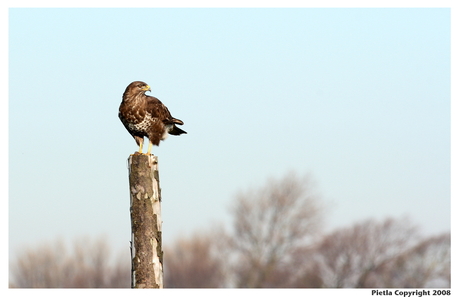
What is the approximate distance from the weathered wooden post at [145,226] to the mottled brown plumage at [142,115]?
2652 mm

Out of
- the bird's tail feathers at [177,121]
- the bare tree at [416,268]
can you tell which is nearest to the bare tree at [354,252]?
the bare tree at [416,268]

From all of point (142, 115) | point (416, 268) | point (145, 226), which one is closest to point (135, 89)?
point (142, 115)

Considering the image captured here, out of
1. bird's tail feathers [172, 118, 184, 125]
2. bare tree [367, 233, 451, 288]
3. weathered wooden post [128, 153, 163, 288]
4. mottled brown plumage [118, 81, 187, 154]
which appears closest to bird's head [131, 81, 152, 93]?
mottled brown plumage [118, 81, 187, 154]

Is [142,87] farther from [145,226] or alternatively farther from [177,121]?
[145,226]

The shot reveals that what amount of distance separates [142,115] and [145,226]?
331 centimetres

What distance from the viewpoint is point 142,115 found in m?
14.7

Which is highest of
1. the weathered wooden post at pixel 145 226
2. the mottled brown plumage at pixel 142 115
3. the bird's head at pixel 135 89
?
the bird's head at pixel 135 89

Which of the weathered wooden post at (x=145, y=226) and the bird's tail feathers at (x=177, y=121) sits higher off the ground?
the bird's tail feathers at (x=177, y=121)

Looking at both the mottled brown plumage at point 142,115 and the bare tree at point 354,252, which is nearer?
the mottled brown plumage at point 142,115

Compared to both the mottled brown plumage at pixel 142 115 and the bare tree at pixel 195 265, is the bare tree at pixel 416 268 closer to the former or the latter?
the bare tree at pixel 195 265

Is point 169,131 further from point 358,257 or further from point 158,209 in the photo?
point 358,257

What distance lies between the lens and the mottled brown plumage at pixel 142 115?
47.9 feet

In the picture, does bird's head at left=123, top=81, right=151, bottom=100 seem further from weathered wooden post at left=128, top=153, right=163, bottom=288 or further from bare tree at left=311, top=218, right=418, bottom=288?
bare tree at left=311, top=218, right=418, bottom=288

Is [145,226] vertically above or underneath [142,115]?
underneath
